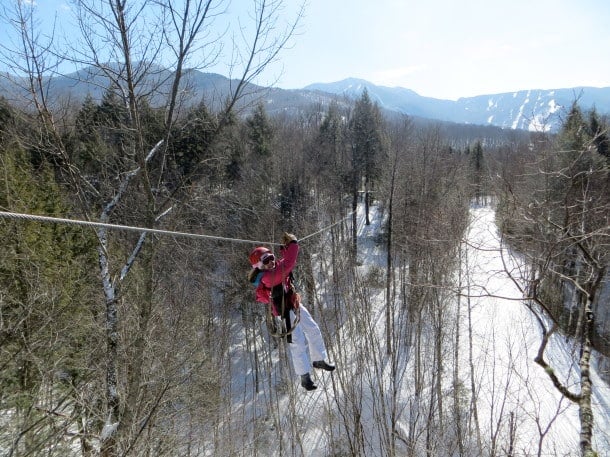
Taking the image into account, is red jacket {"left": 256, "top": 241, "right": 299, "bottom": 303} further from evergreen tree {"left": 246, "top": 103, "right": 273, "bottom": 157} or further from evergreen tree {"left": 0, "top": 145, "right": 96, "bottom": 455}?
evergreen tree {"left": 246, "top": 103, "right": 273, "bottom": 157}

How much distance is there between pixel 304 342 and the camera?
5.02 m

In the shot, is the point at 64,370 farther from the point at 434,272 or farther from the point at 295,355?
the point at 434,272

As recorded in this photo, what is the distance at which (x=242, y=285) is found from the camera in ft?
52.0

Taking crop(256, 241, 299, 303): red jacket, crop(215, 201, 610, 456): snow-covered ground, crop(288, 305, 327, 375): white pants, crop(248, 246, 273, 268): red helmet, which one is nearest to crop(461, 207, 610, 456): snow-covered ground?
crop(215, 201, 610, 456): snow-covered ground

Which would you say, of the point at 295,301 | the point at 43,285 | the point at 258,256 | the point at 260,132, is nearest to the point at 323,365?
the point at 295,301

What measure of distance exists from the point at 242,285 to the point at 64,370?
7753mm

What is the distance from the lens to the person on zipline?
181 inches

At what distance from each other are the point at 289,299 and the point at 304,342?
26.3 inches

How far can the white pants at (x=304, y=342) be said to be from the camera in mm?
4922

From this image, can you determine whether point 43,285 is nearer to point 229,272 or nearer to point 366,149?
point 229,272

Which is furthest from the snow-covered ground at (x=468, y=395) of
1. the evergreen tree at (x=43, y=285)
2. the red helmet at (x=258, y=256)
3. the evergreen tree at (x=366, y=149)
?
the evergreen tree at (x=366, y=149)

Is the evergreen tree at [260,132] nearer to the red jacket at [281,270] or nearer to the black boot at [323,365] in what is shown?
the red jacket at [281,270]

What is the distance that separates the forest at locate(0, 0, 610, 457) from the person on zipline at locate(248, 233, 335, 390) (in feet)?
1.71

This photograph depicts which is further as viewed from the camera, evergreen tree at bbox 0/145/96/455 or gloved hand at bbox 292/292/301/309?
evergreen tree at bbox 0/145/96/455
